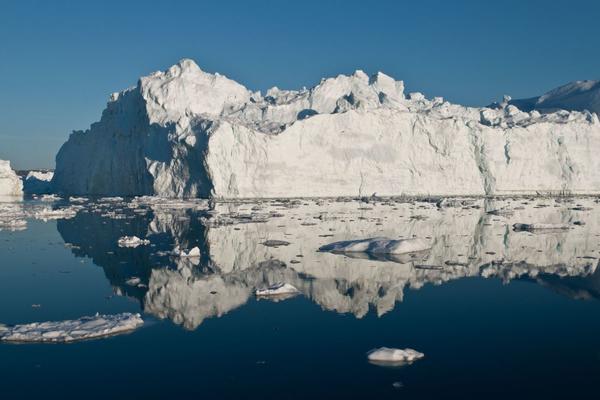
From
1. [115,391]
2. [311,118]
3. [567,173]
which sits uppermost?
[311,118]

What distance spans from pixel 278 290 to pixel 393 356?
3354 mm

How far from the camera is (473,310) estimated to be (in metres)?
8.33

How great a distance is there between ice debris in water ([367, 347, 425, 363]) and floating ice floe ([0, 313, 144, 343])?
328 cm

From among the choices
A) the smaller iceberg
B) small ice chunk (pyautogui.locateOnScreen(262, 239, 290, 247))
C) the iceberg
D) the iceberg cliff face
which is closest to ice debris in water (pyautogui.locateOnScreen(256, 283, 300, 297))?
small ice chunk (pyautogui.locateOnScreen(262, 239, 290, 247))

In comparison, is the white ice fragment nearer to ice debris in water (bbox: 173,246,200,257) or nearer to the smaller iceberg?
ice debris in water (bbox: 173,246,200,257)

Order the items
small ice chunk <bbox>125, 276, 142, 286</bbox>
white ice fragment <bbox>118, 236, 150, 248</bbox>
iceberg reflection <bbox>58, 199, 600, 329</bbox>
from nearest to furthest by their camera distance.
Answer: iceberg reflection <bbox>58, 199, 600, 329</bbox>, small ice chunk <bbox>125, 276, 142, 286</bbox>, white ice fragment <bbox>118, 236, 150, 248</bbox>

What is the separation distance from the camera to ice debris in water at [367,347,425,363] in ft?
19.9

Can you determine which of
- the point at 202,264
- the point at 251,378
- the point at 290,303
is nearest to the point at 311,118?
the point at 202,264

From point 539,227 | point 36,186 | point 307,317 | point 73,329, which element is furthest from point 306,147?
point 36,186

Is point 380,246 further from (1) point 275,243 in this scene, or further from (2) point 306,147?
(2) point 306,147

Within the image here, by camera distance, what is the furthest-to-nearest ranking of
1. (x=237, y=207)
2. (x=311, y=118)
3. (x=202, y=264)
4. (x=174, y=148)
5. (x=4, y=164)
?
1. (x=4, y=164)
2. (x=311, y=118)
3. (x=174, y=148)
4. (x=237, y=207)
5. (x=202, y=264)

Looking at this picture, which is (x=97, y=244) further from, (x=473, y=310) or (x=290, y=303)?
(x=473, y=310)

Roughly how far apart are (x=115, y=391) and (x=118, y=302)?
3.54 metres

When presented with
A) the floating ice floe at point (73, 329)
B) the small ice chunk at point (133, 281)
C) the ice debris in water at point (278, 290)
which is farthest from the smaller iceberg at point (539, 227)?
the floating ice floe at point (73, 329)
